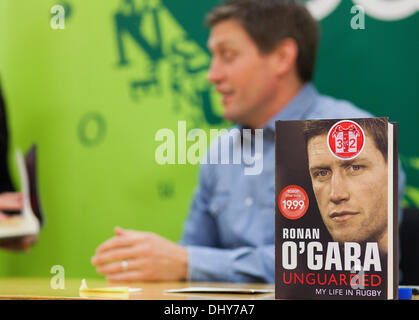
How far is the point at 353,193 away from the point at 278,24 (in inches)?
51.5

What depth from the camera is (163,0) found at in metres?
2.35

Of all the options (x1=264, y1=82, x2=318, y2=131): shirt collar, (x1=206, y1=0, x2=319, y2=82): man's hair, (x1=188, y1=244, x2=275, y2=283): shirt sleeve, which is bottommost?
(x1=188, y1=244, x2=275, y2=283): shirt sleeve

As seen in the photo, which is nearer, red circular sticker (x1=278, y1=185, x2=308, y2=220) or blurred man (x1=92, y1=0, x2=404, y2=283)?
red circular sticker (x1=278, y1=185, x2=308, y2=220)

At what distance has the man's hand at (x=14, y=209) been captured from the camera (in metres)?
2.25

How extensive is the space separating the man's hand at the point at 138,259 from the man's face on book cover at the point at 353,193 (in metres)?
0.66

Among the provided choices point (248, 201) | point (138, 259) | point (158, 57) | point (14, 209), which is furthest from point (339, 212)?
point (14, 209)

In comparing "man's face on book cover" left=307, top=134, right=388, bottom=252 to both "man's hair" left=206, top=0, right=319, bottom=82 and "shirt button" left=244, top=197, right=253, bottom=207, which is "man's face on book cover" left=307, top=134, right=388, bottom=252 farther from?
"man's hair" left=206, top=0, right=319, bottom=82

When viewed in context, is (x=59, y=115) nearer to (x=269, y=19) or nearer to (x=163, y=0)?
(x=163, y=0)

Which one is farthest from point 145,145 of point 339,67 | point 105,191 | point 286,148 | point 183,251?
point 286,148

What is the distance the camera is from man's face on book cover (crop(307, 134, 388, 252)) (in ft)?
2.53

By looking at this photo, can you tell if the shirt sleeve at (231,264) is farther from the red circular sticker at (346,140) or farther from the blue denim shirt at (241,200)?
the red circular sticker at (346,140)

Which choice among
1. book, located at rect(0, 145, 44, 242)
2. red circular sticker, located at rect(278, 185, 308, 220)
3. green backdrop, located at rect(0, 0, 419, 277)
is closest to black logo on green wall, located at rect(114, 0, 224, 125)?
green backdrop, located at rect(0, 0, 419, 277)

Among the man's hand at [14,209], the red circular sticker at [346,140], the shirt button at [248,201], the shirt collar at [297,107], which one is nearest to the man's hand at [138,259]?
the shirt button at [248,201]

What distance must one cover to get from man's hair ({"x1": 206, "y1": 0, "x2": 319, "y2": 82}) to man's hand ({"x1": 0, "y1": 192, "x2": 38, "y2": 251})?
3.24 feet
